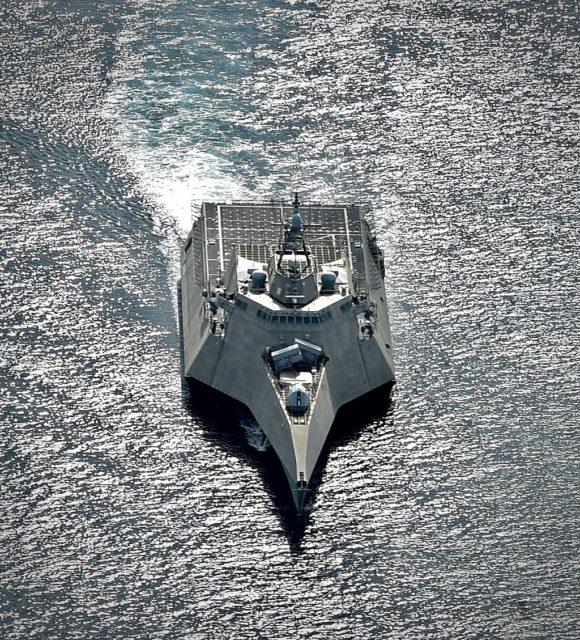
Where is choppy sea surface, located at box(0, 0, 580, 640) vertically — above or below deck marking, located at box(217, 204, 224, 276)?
below

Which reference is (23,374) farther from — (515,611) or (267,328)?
(515,611)

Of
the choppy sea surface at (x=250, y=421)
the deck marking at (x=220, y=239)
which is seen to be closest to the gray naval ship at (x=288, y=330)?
the deck marking at (x=220, y=239)

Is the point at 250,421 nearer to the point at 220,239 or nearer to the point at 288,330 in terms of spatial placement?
the point at 288,330

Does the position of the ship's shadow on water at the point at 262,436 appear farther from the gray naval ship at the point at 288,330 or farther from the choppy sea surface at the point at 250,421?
the gray naval ship at the point at 288,330

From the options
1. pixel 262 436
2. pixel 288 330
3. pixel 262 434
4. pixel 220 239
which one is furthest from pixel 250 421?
pixel 220 239

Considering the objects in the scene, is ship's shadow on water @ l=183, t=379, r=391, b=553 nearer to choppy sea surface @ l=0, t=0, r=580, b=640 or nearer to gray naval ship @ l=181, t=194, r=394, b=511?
choppy sea surface @ l=0, t=0, r=580, b=640

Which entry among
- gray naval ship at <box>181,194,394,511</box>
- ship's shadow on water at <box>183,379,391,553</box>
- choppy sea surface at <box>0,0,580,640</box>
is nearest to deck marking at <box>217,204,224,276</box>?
gray naval ship at <box>181,194,394,511</box>
